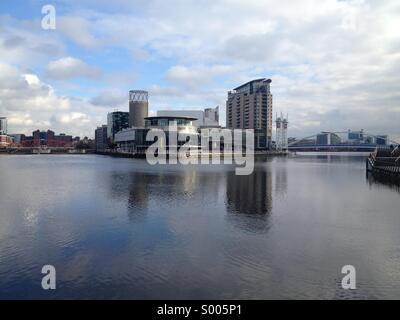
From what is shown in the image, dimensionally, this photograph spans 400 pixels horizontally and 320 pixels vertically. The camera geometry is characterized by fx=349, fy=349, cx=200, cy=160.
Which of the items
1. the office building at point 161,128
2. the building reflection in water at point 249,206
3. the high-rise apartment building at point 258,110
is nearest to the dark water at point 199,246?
the building reflection in water at point 249,206

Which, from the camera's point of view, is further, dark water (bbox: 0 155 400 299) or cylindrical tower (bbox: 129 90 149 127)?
cylindrical tower (bbox: 129 90 149 127)

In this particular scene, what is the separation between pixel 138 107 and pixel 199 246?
167573 millimetres

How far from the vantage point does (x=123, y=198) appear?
28797 mm

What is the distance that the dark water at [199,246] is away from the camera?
37.1 ft

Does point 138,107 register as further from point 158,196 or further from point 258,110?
point 158,196

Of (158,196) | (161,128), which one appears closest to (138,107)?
(161,128)

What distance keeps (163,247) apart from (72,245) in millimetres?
4113

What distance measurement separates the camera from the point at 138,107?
177250 mm

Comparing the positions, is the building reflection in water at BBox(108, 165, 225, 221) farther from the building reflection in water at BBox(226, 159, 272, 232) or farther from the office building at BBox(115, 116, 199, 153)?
the office building at BBox(115, 116, 199, 153)

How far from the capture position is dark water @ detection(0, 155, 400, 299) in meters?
11.3

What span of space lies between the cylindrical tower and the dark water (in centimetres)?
14967

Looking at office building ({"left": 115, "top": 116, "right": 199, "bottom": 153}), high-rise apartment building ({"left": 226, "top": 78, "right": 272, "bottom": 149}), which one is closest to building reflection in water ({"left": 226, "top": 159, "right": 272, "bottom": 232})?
office building ({"left": 115, "top": 116, "right": 199, "bottom": 153})
